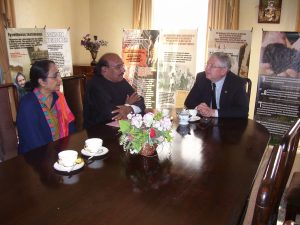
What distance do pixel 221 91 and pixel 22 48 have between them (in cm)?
231

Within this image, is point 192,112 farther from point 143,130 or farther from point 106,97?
point 143,130

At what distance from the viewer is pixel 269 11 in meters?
3.90

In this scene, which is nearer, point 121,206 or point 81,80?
point 121,206

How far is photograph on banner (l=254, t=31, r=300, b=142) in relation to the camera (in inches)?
130

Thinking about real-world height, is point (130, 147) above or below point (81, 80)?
below

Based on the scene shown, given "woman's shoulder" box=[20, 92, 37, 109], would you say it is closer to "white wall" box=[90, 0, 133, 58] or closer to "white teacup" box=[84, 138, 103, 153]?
"white teacup" box=[84, 138, 103, 153]

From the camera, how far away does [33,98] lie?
1937 mm

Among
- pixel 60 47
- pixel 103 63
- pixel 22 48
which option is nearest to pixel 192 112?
pixel 103 63

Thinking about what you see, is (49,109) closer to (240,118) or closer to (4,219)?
(4,219)

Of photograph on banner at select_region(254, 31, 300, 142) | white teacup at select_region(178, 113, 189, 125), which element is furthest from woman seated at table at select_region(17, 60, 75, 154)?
photograph on banner at select_region(254, 31, 300, 142)

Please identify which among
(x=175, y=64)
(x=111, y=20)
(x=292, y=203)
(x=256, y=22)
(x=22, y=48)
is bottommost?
(x=292, y=203)

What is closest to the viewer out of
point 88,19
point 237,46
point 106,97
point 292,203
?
point 292,203

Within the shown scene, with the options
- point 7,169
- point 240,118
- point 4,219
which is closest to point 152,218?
point 4,219

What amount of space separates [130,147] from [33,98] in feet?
2.70
